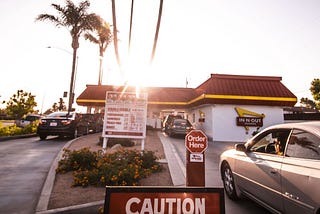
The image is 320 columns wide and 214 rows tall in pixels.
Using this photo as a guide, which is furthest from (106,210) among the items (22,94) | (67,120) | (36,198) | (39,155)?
(22,94)

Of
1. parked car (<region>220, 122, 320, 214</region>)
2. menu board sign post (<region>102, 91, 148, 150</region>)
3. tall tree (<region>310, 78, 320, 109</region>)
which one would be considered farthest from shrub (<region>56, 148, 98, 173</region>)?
tall tree (<region>310, 78, 320, 109</region>)

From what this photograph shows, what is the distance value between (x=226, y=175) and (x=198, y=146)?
151 centimetres

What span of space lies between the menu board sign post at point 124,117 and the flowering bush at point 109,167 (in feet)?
3.85

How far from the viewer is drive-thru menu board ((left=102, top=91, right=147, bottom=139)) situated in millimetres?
7180

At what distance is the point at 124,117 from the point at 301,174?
5739mm

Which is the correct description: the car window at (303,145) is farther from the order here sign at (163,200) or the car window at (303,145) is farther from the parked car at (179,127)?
the parked car at (179,127)

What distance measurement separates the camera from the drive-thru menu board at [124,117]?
7180mm

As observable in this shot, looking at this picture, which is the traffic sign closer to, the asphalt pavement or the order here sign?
the asphalt pavement

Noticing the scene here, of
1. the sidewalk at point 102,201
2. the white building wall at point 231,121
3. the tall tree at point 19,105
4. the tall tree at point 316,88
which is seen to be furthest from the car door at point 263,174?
the tall tree at point 316,88

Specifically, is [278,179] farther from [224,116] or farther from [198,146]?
[224,116]

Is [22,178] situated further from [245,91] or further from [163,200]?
[245,91]

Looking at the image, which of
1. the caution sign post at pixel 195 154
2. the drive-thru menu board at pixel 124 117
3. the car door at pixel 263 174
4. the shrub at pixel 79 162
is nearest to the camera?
the car door at pixel 263 174

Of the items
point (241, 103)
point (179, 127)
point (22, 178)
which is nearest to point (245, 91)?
A: point (241, 103)

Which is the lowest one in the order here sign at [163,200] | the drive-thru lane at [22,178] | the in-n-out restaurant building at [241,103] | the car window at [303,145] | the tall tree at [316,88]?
the drive-thru lane at [22,178]
